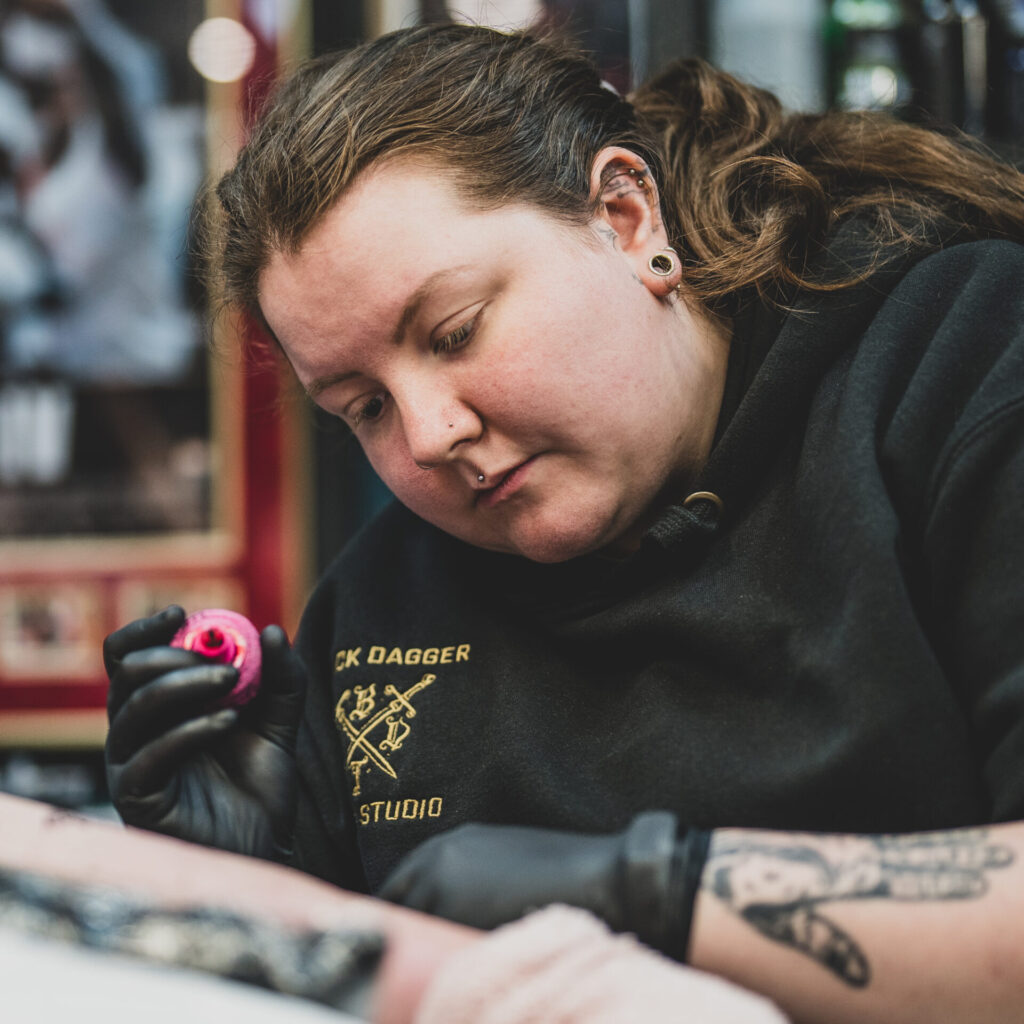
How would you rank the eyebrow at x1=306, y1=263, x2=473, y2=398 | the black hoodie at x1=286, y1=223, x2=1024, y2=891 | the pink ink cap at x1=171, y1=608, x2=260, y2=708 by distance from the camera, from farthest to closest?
the pink ink cap at x1=171, y1=608, x2=260, y2=708 < the eyebrow at x1=306, y1=263, x2=473, y2=398 < the black hoodie at x1=286, y1=223, x2=1024, y2=891

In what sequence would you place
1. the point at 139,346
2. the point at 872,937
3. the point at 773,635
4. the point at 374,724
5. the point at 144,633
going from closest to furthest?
the point at 872,937
the point at 773,635
the point at 144,633
the point at 374,724
the point at 139,346

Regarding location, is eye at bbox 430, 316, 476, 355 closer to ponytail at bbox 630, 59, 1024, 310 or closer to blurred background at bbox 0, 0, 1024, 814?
ponytail at bbox 630, 59, 1024, 310

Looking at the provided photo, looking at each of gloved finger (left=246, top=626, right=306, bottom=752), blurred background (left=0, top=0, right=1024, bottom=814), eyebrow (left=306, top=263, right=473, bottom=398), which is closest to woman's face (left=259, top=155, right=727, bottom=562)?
eyebrow (left=306, top=263, right=473, bottom=398)

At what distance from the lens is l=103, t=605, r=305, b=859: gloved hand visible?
0.95 meters

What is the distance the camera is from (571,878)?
660 millimetres

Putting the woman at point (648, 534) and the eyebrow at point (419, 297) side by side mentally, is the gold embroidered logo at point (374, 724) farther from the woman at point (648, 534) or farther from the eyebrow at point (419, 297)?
the eyebrow at point (419, 297)

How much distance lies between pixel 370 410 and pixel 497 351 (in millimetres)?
178

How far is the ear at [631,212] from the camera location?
1.02 meters

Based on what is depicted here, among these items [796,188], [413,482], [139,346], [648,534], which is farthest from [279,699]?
[139,346]

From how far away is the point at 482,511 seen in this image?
3.31ft

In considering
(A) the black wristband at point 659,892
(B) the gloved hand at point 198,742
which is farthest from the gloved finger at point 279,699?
(A) the black wristband at point 659,892

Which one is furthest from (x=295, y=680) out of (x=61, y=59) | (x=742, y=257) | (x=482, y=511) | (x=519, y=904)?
(x=61, y=59)

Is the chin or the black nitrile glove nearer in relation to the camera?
the black nitrile glove

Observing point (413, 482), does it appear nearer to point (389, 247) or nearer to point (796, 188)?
point (389, 247)
